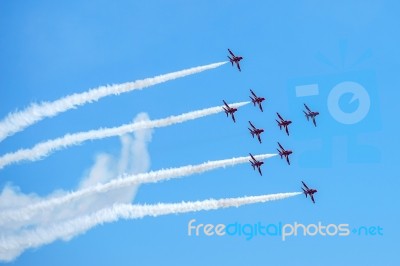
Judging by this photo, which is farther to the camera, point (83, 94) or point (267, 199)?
point (83, 94)

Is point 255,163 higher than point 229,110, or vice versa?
point 229,110

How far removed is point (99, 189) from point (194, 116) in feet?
23.6

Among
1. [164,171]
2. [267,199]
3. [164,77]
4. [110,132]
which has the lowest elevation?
[267,199]

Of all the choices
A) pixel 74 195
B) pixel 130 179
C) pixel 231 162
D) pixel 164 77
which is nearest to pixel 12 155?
pixel 74 195

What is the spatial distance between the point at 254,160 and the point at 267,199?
9.36 ft

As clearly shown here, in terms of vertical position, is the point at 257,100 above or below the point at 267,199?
above

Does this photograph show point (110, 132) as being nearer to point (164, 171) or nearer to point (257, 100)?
point (164, 171)

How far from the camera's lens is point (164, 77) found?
123ft

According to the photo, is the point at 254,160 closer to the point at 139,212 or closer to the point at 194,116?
the point at 194,116

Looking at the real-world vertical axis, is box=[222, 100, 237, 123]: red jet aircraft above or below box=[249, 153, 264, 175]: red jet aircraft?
above

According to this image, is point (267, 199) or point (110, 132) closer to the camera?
point (267, 199)

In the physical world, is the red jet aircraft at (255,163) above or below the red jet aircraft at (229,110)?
below

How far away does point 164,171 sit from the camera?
121 ft

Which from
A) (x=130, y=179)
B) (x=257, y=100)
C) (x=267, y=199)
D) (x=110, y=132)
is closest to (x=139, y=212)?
(x=130, y=179)
